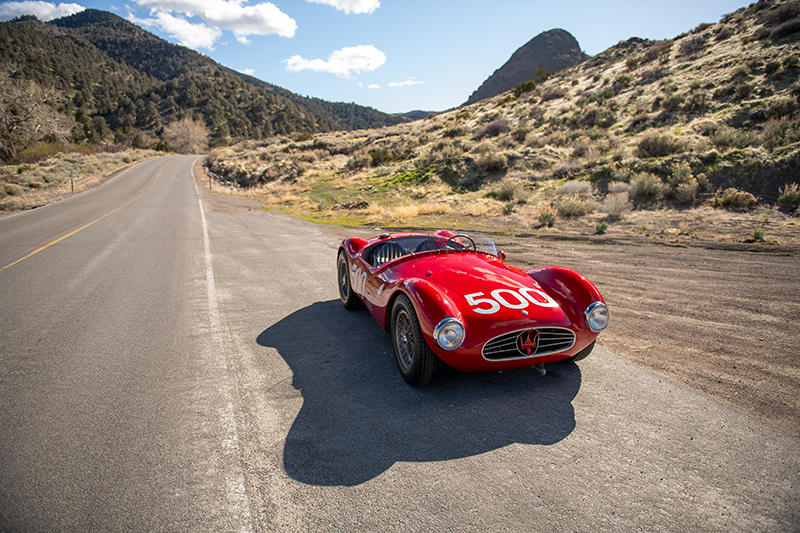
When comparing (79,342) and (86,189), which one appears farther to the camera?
(86,189)

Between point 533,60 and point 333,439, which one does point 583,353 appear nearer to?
point 333,439

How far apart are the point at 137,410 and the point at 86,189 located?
3412 centimetres

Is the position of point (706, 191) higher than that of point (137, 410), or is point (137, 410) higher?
point (706, 191)

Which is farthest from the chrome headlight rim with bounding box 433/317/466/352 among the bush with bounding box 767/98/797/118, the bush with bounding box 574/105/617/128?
the bush with bounding box 574/105/617/128

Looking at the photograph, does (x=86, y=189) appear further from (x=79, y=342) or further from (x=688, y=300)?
(x=688, y=300)

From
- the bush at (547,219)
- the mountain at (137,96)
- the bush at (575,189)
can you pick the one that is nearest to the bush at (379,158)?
the bush at (575,189)

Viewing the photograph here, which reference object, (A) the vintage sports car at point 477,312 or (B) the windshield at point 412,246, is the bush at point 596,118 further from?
(A) the vintage sports car at point 477,312

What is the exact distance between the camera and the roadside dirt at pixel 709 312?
3.68m

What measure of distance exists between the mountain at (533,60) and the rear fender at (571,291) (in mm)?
110415

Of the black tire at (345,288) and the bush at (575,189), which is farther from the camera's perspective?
the bush at (575,189)

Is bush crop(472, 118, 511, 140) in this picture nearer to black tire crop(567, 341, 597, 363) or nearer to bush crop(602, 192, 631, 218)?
bush crop(602, 192, 631, 218)

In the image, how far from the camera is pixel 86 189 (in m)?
29.0

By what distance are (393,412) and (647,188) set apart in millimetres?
15059

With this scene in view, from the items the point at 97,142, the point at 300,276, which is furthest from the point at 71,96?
the point at 300,276
